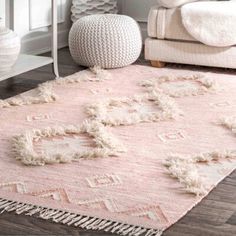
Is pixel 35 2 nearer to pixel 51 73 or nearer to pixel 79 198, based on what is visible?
pixel 51 73

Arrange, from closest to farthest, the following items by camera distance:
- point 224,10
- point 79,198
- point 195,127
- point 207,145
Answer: point 79,198
point 207,145
point 195,127
point 224,10

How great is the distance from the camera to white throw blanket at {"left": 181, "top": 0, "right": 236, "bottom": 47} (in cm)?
387

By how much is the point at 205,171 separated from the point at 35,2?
246 cm

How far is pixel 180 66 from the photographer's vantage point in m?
4.25

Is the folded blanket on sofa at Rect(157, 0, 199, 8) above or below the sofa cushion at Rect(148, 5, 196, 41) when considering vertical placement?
above

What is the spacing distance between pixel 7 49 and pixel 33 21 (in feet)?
3.99

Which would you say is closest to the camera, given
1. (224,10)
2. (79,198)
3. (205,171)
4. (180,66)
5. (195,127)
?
(79,198)

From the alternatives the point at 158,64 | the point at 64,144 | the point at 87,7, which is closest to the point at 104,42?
the point at 158,64

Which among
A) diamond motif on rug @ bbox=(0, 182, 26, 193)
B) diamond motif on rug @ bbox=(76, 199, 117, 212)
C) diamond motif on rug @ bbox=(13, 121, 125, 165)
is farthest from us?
diamond motif on rug @ bbox=(13, 121, 125, 165)

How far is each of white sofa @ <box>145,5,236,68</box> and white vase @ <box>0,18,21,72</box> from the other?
3.70 ft

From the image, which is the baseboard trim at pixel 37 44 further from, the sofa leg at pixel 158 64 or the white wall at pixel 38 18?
the sofa leg at pixel 158 64

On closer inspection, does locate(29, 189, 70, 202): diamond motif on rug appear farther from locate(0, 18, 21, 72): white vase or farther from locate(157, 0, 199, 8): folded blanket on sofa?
locate(157, 0, 199, 8): folded blanket on sofa

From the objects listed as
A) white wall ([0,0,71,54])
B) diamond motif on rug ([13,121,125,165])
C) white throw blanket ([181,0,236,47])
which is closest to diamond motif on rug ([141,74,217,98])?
white throw blanket ([181,0,236,47])

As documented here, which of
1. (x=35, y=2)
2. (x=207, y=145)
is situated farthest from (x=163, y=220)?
(x=35, y=2)
